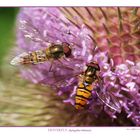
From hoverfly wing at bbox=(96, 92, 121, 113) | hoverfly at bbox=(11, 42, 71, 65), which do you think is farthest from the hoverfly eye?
hoverfly wing at bbox=(96, 92, 121, 113)

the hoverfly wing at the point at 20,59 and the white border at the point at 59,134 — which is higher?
the hoverfly wing at the point at 20,59

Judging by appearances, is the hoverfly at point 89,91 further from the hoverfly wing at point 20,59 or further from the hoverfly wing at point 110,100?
the hoverfly wing at point 20,59

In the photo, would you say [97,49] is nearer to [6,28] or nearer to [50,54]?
[50,54]

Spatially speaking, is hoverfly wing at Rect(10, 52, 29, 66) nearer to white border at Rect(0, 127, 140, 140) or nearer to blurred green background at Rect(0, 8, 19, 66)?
blurred green background at Rect(0, 8, 19, 66)
